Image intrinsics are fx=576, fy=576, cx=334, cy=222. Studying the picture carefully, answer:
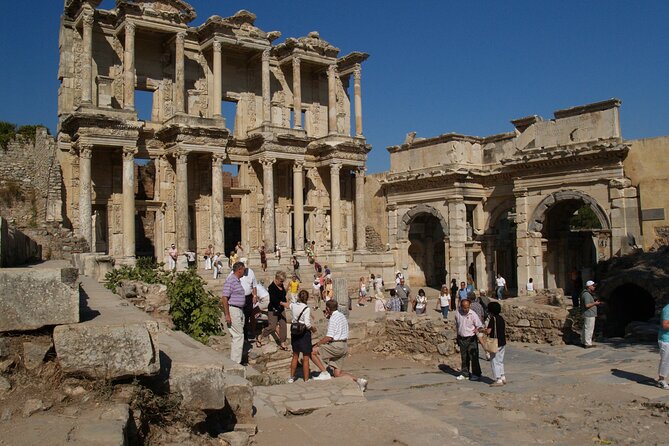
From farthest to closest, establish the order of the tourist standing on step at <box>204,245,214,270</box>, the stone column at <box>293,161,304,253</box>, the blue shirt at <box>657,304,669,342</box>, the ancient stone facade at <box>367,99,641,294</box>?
the stone column at <box>293,161,304,253</box>
the tourist standing on step at <box>204,245,214,270</box>
the ancient stone facade at <box>367,99,641,294</box>
the blue shirt at <box>657,304,669,342</box>

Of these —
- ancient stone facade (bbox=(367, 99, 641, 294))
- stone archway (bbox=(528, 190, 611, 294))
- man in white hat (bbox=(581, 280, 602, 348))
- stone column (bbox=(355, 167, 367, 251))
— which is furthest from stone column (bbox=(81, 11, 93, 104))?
man in white hat (bbox=(581, 280, 602, 348))

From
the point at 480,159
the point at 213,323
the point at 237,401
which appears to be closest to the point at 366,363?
the point at 213,323

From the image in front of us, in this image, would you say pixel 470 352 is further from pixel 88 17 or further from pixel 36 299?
pixel 88 17

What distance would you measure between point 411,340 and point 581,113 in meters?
12.8

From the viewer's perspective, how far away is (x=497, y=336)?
9.70 meters

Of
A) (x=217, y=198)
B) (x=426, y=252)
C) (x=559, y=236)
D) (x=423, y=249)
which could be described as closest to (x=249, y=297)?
(x=217, y=198)

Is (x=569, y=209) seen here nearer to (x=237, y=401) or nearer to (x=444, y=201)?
(x=444, y=201)

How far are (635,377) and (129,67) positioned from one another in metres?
20.5

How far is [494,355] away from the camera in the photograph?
9773mm

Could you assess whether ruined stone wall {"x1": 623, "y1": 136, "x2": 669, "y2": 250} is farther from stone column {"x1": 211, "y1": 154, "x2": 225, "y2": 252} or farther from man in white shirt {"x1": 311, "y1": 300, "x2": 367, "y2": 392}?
stone column {"x1": 211, "y1": 154, "x2": 225, "y2": 252}

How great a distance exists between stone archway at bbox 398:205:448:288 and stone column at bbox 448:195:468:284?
2.62 m

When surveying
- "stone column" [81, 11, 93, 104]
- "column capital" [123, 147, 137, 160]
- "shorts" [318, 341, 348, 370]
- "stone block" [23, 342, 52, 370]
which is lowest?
"shorts" [318, 341, 348, 370]

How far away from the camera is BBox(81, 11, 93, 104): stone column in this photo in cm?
2156

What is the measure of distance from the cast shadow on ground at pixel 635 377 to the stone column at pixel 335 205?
1814cm
